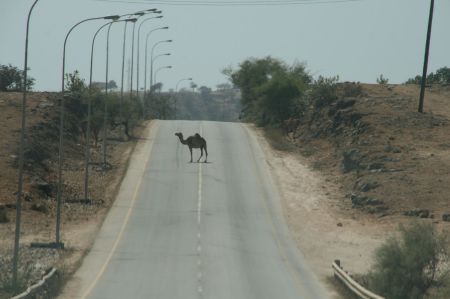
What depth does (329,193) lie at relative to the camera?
6241cm

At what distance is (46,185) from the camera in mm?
57750

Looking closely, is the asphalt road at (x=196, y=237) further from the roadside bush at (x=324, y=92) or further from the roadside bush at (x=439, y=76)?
the roadside bush at (x=439, y=76)

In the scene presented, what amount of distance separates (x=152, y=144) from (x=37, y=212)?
98.5 ft

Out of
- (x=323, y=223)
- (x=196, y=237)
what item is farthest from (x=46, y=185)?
(x=323, y=223)

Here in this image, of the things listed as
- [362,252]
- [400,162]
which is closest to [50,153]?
[400,162]

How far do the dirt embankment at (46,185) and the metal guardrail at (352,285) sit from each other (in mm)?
10796

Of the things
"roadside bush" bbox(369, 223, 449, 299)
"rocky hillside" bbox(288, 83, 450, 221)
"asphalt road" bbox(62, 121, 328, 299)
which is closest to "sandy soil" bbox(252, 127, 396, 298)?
"asphalt road" bbox(62, 121, 328, 299)

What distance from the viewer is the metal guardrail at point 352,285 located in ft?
97.0

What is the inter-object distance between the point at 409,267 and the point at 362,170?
3221 centimetres

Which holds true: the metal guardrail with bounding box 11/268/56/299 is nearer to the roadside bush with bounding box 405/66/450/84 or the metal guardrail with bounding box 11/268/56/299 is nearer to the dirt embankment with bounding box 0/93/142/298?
the dirt embankment with bounding box 0/93/142/298

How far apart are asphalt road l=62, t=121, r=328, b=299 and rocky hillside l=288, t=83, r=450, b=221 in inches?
227

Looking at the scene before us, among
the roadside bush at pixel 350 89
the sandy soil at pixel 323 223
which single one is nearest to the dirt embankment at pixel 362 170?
the sandy soil at pixel 323 223

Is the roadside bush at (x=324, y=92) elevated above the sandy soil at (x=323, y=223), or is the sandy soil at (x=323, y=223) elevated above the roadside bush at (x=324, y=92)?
the roadside bush at (x=324, y=92)

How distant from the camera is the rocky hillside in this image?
57.3 m
